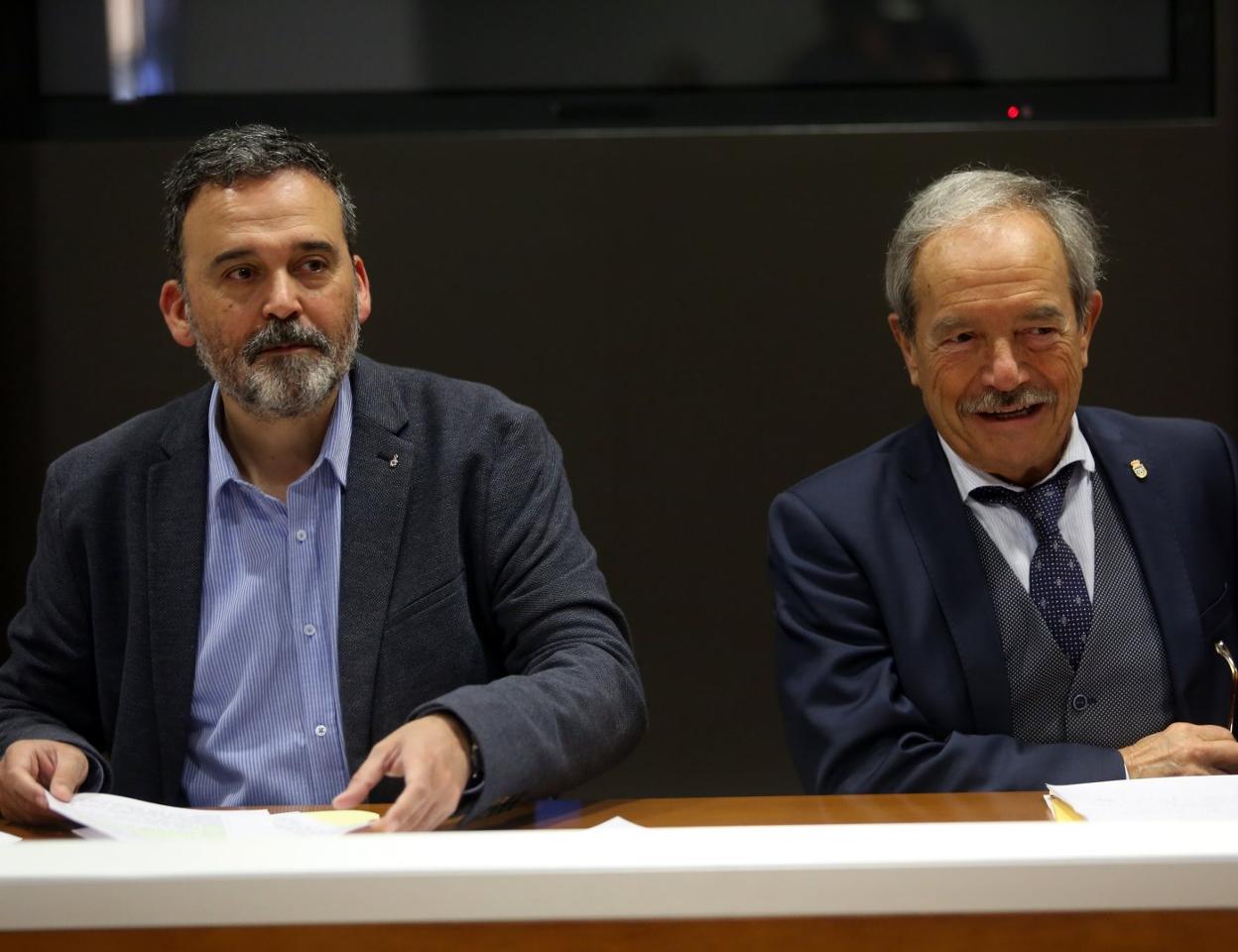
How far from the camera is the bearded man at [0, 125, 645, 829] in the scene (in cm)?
180

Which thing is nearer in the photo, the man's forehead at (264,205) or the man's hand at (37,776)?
the man's hand at (37,776)

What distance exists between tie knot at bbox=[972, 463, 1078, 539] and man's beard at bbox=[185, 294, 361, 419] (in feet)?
2.90

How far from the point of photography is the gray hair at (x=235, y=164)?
1.86 metres

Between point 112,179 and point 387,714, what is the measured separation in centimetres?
156

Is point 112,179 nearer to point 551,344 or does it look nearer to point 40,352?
point 40,352

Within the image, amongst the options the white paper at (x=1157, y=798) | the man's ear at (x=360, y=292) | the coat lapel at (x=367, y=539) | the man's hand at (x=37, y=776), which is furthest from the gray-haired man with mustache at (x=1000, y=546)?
the man's hand at (x=37, y=776)

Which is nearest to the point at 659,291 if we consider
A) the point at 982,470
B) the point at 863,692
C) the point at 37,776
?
the point at 982,470

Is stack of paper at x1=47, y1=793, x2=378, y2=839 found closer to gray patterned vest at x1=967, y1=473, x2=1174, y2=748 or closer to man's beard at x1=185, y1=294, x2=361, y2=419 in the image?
man's beard at x1=185, y1=294, x2=361, y2=419

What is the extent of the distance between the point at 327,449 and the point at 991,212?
0.95m

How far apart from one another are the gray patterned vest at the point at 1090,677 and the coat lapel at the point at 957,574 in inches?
0.9

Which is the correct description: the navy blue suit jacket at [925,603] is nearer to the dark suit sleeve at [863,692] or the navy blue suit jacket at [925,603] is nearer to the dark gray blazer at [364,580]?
the dark suit sleeve at [863,692]

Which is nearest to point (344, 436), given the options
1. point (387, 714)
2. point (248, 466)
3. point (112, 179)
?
point (248, 466)

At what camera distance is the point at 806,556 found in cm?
193

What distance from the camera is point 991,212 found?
1.95m
